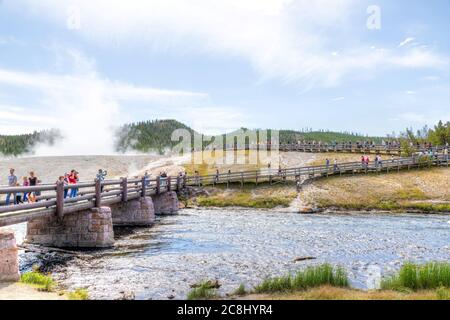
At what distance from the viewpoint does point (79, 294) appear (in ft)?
44.2

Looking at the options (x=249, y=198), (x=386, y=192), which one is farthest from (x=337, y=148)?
(x=249, y=198)

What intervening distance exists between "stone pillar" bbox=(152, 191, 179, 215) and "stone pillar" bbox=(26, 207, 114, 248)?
2002 cm

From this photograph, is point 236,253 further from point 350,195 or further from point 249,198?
point 350,195

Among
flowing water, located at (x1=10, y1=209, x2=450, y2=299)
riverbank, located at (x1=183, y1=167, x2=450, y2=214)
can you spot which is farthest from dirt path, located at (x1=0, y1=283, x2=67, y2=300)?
riverbank, located at (x1=183, y1=167, x2=450, y2=214)

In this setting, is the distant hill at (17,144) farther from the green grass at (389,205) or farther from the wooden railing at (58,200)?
the wooden railing at (58,200)

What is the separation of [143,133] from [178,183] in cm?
14599

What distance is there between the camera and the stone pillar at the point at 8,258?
13.7 metres

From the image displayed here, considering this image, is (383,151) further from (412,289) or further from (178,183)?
(412,289)

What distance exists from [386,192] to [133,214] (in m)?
29.4

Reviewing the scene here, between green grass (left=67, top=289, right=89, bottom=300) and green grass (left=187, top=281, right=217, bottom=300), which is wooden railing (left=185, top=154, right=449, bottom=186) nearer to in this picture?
green grass (left=67, top=289, right=89, bottom=300)

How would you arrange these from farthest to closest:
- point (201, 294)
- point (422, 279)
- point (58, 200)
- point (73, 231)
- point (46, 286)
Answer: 1. point (73, 231)
2. point (58, 200)
3. point (46, 286)
4. point (422, 279)
5. point (201, 294)

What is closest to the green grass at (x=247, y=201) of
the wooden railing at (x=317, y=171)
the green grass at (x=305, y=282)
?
the wooden railing at (x=317, y=171)

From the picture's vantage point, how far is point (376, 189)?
5188 centimetres

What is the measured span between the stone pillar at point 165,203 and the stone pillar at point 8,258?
96.4 feet
